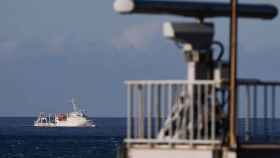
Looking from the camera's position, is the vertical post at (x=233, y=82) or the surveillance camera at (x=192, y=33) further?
the surveillance camera at (x=192, y=33)

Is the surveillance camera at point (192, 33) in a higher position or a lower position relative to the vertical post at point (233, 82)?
higher

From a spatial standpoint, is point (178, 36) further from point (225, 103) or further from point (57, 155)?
point (57, 155)

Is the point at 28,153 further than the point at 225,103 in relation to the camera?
Yes

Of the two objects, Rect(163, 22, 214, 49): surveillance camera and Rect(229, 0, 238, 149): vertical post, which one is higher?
Rect(163, 22, 214, 49): surveillance camera

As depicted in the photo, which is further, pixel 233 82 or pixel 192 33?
pixel 192 33

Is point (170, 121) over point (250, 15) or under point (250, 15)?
under

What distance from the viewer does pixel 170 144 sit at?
105ft

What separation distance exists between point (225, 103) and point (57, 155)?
110m

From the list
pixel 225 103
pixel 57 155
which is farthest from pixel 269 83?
pixel 57 155

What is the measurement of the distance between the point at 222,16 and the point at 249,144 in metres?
2.68

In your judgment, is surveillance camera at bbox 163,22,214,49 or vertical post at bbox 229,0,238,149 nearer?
vertical post at bbox 229,0,238,149

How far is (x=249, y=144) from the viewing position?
1282 inches

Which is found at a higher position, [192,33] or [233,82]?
[192,33]

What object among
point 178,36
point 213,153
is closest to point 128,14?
point 178,36
